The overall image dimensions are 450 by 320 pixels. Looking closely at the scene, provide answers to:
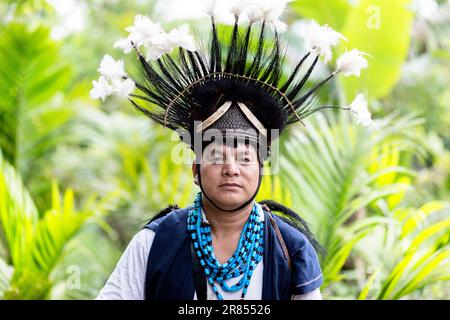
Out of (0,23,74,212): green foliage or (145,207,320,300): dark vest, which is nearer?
(145,207,320,300): dark vest

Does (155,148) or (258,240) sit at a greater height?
(155,148)

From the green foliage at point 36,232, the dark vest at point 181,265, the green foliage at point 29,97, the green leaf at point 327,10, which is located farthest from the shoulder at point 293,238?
the green leaf at point 327,10

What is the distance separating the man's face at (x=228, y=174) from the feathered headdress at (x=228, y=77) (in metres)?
0.06

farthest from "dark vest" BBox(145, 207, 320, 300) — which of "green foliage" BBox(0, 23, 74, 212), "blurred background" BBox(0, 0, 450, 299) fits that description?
"green foliage" BBox(0, 23, 74, 212)

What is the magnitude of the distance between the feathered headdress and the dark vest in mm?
287

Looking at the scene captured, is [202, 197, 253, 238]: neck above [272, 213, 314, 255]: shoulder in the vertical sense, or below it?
above

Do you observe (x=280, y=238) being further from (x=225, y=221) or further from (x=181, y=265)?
(x=181, y=265)

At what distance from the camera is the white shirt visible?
1767 millimetres

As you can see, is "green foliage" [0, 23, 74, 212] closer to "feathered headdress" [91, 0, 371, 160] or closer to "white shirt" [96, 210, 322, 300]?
"feathered headdress" [91, 0, 371, 160]

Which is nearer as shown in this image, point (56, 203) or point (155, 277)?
point (155, 277)
